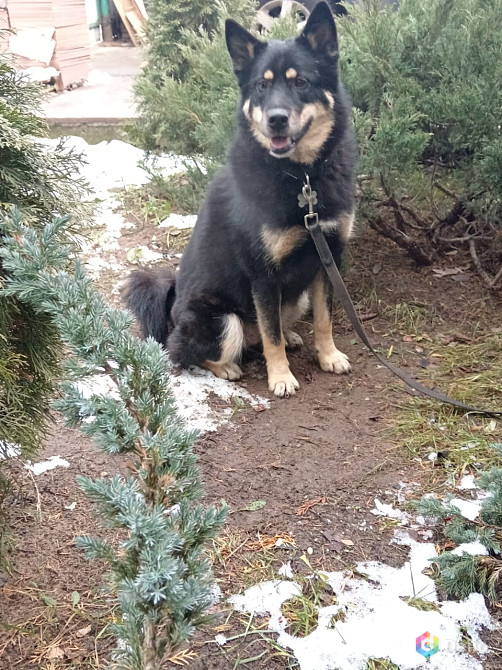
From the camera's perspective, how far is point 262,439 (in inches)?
122

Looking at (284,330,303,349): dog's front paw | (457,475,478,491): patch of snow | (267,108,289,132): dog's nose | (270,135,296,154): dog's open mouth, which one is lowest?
(284,330,303,349): dog's front paw

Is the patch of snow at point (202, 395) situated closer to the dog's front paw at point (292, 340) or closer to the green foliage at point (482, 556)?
the dog's front paw at point (292, 340)

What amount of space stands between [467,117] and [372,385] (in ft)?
5.33

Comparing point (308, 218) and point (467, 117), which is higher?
point (467, 117)

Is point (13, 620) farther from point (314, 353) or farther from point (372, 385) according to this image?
point (314, 353)

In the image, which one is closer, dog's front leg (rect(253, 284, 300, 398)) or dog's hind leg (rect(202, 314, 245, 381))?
dog's front leg (rect(253, 284, 300, 398))

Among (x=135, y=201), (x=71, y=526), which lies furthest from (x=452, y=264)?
(x=71, y=526)

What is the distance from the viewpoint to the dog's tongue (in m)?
3.10

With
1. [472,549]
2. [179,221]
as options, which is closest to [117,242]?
[179,221]

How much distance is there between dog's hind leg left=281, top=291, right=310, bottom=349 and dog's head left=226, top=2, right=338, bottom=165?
886 mm

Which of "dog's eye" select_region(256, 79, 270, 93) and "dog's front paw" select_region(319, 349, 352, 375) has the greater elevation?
"dog's eye" select_region(256, 79, 270, 93)

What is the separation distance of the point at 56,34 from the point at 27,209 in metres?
7.41

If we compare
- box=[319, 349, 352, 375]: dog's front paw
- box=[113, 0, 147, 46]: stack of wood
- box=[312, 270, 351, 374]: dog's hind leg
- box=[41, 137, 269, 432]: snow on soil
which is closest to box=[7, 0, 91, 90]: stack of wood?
box=[41, 137, 269, 432]: snow on soil

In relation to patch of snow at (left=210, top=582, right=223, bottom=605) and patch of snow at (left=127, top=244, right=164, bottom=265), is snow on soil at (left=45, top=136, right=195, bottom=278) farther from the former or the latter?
patch of snow at (left=210, top=582, right=223, bottom=605)
